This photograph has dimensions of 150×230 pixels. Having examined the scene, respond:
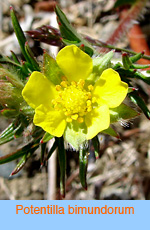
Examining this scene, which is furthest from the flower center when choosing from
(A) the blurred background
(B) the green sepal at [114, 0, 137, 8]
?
(B) the green sepal at [114, 0, 137, 8]

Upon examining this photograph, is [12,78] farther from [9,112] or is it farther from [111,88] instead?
[111,88]

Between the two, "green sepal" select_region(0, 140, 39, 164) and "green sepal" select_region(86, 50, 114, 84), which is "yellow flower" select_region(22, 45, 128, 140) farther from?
"green sepal" select_region(0, 140, 39, 164)

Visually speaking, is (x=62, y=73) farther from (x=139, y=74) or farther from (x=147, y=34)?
(x=147, y=34)

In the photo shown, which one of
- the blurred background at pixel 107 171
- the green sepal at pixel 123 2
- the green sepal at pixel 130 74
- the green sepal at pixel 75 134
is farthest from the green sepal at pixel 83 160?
the green sepal at pixel 123 2

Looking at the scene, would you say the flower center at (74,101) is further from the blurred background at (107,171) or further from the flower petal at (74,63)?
the blurred background at (107,171)

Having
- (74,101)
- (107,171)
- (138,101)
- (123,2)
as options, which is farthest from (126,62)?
(107,171)

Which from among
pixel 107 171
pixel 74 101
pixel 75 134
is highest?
pixel 74 101
